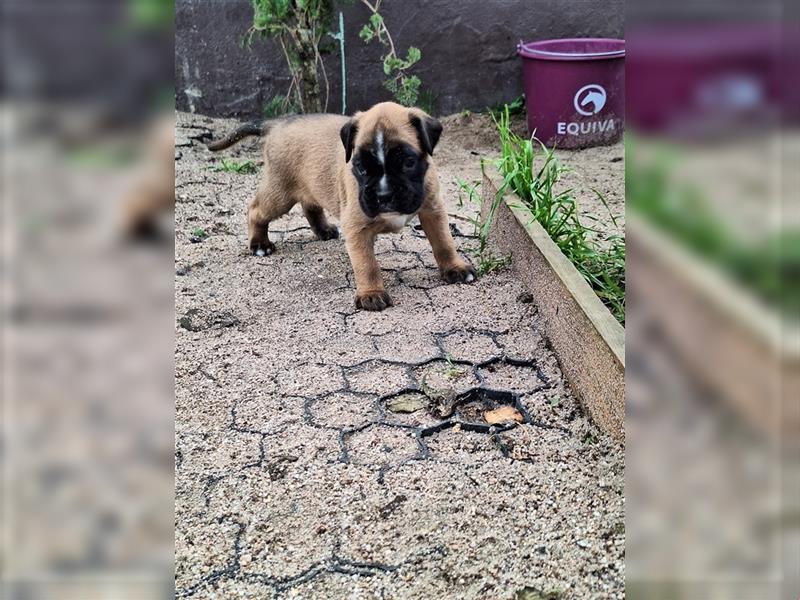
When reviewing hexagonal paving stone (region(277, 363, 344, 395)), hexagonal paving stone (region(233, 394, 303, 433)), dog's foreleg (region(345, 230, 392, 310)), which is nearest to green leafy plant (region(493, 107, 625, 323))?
dog's foreleg (region(345, 230, 392, 310))

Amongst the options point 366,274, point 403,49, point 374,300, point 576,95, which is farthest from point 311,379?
point 403,49

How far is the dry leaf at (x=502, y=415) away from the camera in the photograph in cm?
251

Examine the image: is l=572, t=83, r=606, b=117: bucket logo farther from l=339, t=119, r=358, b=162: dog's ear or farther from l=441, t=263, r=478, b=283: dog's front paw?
l=339, t=119, r=358, b=162: dog's ear

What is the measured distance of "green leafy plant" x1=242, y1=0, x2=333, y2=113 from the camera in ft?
17.7

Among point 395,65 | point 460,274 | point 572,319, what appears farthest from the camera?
point 395,65

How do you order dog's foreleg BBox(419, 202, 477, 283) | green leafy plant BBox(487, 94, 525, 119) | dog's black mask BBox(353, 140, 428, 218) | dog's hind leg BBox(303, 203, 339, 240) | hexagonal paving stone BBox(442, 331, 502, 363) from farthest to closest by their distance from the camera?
green leafy plant BBox(487, 94, 525, 119) < dog's hind leg BBox(303, 203, 339, 240) < dog's foreleg BBox(419, 202, 477, 283) < dog's black mask BBox(353, 140, 428, 218) < hexagonal paving stone BBox(442, 331, 502, 363)

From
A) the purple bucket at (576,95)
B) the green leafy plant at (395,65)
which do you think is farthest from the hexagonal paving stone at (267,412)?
the purple bucket at (576,95)

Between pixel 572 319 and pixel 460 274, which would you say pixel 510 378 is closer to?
pixel 572 319

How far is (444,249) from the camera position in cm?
363

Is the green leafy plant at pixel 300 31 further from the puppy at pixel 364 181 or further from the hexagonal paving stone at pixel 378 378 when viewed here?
the hexagonal paving stone at pixel 378 378

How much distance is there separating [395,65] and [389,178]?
275 centimetres
